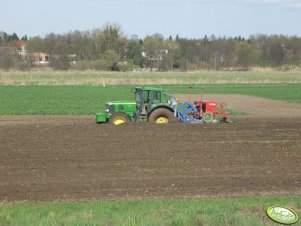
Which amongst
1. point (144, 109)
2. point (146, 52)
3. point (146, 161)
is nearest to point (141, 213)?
point (146, 161)

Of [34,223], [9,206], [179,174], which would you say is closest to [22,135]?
[179,174]

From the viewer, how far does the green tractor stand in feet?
70.8

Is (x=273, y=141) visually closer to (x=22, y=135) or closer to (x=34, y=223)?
(x=22, y=135)

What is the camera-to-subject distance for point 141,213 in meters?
7.94

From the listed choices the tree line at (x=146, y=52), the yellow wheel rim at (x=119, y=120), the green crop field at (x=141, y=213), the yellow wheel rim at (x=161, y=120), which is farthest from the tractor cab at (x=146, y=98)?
the tree line at (x=146, y=52)

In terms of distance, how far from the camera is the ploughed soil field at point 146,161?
36.7 ft

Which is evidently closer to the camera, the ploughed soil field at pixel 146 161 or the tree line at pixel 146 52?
the ploughed soil field at pixel 146 161

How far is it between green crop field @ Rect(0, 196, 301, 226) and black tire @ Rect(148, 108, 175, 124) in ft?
37.4

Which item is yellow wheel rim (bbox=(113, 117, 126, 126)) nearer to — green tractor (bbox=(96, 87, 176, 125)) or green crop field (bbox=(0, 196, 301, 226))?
green tractor (bbox=(96, 87, 176, 125))

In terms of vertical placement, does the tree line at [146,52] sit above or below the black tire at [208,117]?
above

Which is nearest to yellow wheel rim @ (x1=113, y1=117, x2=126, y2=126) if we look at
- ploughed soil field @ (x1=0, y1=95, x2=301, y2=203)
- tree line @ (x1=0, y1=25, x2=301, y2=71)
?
ploughed soil field @ (x1=0, y1=95, x2=301, y2=203)

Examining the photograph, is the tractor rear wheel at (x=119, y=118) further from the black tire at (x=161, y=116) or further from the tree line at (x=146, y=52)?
the tree line at (x=146, y=52)

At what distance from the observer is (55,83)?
67.2 m

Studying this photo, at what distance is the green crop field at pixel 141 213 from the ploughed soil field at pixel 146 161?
3.36ft
